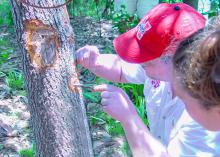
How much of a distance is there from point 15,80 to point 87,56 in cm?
191

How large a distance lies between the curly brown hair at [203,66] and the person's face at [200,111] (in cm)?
2

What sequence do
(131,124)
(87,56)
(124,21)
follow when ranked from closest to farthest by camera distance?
(131,124)
(87,56)
(124,21)

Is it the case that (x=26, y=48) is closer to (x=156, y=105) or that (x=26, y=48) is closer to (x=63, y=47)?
(x=63, y=47)

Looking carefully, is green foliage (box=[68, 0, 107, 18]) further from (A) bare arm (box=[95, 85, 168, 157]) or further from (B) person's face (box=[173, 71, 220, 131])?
(B) person's face (box=[173, 71, 220, 131])

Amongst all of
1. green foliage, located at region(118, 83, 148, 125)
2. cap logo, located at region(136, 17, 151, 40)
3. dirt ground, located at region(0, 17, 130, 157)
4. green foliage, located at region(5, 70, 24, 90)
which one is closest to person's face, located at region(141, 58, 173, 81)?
cap logo, located at region(136, 17, 151, 40)

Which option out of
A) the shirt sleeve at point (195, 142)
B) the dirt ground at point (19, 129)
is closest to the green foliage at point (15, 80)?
the dirt ground at point (19, 129)

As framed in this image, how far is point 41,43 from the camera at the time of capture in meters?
1.84

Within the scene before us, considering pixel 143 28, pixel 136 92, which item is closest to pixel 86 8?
pixel 136 92

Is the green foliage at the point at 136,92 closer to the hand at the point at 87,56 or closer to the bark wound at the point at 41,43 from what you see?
the hand at the point at 87,56

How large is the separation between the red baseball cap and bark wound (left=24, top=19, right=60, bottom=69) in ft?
0.92

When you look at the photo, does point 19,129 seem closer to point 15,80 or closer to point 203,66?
point 15,80

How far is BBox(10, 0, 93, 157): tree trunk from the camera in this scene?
1832 mm

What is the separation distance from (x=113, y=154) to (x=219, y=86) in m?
1.92

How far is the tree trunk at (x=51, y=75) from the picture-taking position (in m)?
1.83
